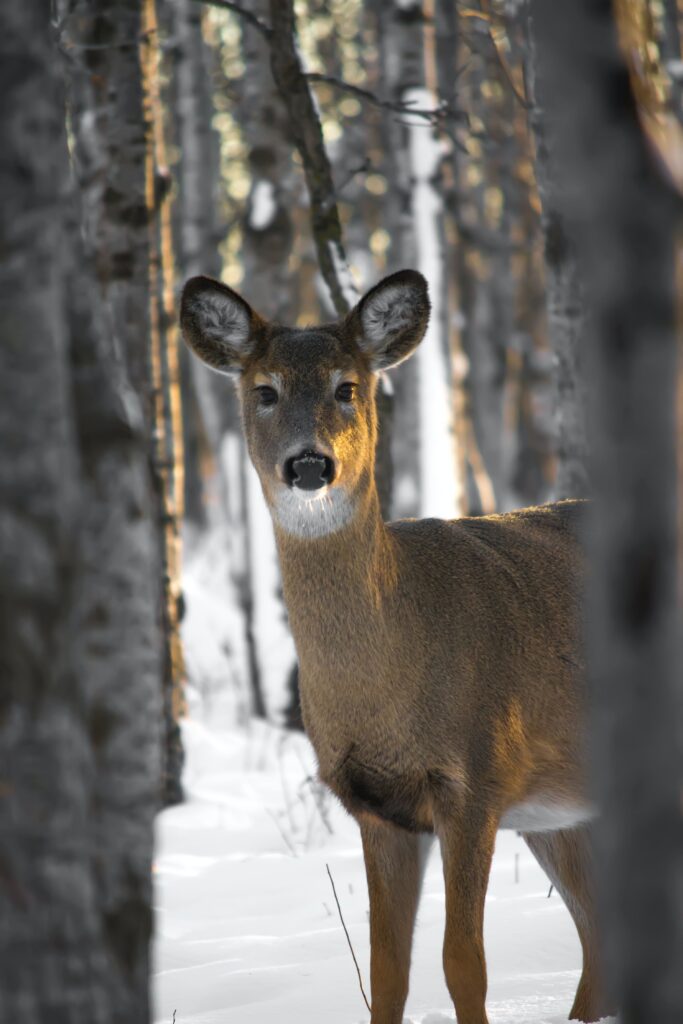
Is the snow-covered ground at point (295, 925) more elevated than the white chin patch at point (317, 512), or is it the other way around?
the white chin patch at point (317, 512)

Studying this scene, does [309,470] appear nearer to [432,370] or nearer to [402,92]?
[432,370]

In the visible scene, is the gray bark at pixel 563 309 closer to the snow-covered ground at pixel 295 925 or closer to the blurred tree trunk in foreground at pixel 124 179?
the snow-covered ground at pixel 295 925

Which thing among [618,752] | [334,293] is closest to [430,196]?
[334,293]

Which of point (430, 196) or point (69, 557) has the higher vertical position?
point (430, 196)

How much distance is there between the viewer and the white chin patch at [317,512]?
4.91 meters

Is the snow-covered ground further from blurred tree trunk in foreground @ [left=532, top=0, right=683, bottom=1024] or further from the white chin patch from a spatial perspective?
blurred tree trunk in foreground @ [left=532, top=0, right=683, bottom=1024]

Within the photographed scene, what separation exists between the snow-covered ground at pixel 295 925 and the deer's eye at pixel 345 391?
2.15 m

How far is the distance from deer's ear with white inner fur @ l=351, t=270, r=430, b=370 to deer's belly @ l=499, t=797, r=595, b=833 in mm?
1810

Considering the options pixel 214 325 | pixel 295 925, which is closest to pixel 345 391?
pixel 214 325

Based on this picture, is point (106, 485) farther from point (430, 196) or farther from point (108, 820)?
point (430, 196)

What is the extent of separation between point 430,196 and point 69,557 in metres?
10.4

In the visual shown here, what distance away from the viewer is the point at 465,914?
4449mm

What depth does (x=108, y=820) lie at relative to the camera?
2994 millimetres

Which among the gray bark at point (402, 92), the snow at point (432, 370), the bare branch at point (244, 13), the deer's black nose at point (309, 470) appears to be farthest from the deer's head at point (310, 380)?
the snow at point (432, 370)
